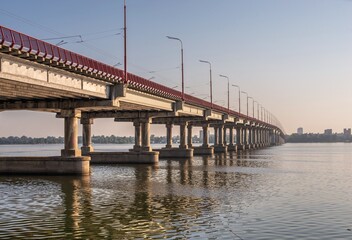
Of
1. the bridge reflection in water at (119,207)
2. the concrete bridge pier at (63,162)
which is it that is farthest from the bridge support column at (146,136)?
the bridge reflection in water at (119,207)

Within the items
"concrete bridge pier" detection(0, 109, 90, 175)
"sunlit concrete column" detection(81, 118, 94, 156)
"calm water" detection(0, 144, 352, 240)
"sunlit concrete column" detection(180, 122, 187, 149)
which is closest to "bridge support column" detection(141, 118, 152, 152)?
"sunlit concrete column" detection(81, 118, 94, 156)

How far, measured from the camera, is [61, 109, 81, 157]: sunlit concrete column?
178 feet

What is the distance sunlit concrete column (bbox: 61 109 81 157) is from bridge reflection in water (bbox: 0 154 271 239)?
7000 millimetres

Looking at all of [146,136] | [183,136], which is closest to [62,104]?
[146,136]

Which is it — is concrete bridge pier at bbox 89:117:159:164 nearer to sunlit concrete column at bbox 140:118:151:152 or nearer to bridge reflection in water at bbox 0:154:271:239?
sunlit concrete column at bbox 140:118:151:152

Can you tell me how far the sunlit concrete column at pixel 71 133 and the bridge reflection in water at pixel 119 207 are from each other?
7000 mm

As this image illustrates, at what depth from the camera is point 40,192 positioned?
3766 centimetres

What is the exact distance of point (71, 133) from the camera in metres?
55.4

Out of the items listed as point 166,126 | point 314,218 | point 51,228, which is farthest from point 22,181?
point 166,126

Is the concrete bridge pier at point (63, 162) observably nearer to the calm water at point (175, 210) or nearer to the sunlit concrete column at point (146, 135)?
the calm water at point (175, 210)

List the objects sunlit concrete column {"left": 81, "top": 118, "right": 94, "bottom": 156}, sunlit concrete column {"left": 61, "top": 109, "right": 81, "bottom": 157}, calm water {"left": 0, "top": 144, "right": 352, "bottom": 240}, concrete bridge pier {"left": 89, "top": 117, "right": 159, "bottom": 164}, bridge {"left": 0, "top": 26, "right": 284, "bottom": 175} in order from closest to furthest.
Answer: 1. calm water {"left": 0, "top": 144, "right": 352, "bottom": 240}
2. bridge {"left": 0, "top": 26, "right": 284, "bottom": 175}
3. sunlit concrete column {"left": 61, "top": 109, "right": 81, "bottom": 157}
4. concrete bridge pier {"left": 89, "top": 117, "right": 159, "bottom": 164}
5. sunlit concrete column {"left": 81, "top": 118, "right": 94, "bottom": 156}

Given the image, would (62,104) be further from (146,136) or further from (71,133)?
(146,136)

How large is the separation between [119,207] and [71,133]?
89.4 feet

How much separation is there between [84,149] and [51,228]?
195ft
